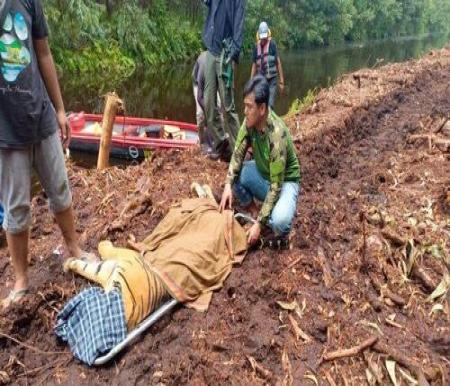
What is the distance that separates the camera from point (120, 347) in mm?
3049

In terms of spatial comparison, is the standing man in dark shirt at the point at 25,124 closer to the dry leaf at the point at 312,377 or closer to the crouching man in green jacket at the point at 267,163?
the crouching man in green jacket at the point at 267,163

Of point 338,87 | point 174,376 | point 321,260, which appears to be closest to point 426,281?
point 321,260

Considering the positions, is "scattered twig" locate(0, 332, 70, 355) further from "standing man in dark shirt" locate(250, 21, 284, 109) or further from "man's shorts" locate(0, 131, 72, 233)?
"standing man in dark shirt" locate(250, 21, 284, 109)

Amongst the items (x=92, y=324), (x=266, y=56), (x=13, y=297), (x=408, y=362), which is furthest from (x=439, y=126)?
(x=13, y=297)

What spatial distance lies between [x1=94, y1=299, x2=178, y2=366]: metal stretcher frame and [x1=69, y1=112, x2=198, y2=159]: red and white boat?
18.2ft

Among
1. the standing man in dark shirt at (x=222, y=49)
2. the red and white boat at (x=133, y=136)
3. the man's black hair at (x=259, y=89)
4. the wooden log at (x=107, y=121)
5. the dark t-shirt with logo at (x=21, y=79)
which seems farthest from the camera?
the red and white boat at (x=133, y=136)

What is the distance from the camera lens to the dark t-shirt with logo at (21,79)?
2969mm

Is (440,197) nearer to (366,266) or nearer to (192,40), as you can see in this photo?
(366,266)

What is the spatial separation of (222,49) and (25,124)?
3201 mm

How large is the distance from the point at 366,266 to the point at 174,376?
1.92m

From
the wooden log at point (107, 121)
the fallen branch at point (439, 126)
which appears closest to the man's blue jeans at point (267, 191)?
the wooden log at point (107, 121)

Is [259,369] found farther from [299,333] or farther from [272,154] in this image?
[272,154]

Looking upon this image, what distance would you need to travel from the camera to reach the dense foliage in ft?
62.4

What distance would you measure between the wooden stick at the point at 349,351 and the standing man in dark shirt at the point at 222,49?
139 inches
